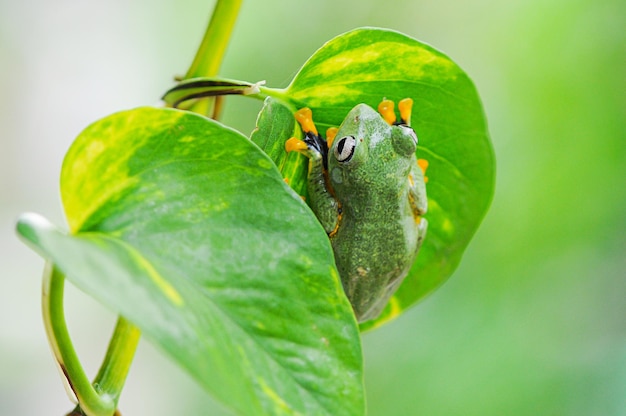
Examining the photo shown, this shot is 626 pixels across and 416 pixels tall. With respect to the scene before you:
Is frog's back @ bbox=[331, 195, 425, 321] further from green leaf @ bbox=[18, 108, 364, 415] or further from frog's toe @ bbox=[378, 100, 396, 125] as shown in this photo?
green leaf @ bbox=[18, 108, 364, 415]

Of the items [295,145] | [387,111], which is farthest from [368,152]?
[295,145]

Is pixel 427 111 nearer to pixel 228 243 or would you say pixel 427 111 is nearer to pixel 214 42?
pixel 214 42

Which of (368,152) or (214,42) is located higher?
(214,42)

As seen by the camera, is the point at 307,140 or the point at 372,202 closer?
the point at 307,140

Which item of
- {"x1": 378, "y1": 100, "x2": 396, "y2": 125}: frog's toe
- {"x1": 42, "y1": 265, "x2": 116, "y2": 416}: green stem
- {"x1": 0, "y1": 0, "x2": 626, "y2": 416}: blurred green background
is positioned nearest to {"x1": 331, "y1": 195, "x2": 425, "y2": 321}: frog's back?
{"x1": 378, "y1": 100, "x2": 396, "y2": 125}: frog's toe

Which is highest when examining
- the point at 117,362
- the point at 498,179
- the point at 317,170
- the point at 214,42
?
the point at 214,42

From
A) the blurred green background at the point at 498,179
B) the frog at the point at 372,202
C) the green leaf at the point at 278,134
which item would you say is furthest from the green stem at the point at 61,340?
the blurred green background at the point at 498,179

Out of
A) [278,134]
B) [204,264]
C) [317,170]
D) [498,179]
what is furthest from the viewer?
[498,179]
